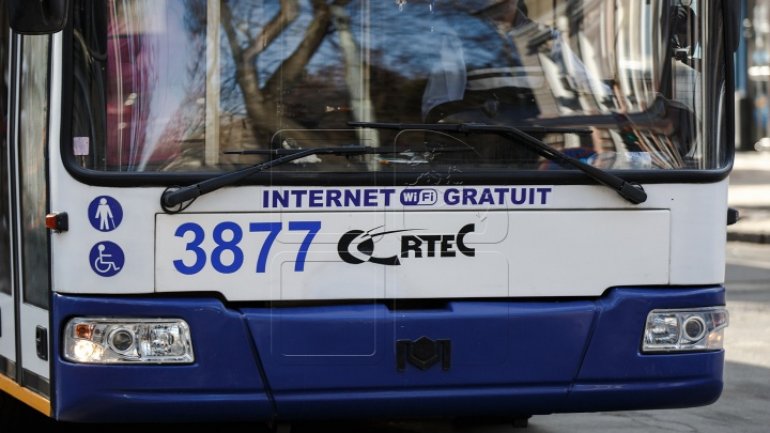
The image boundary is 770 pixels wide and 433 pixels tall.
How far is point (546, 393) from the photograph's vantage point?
5.56m

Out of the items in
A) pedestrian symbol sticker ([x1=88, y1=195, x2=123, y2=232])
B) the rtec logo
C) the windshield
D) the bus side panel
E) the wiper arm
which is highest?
the windshield

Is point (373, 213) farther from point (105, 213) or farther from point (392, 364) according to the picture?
point (105, 213)

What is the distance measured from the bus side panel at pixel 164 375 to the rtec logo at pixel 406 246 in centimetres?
46

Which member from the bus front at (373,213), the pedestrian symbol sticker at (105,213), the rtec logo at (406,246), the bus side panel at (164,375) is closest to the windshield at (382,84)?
the bus front at (373,213)

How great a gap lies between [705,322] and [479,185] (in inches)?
41.0

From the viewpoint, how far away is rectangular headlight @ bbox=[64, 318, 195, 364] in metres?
5.25

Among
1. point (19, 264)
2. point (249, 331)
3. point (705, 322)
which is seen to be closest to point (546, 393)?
point (705, 322)

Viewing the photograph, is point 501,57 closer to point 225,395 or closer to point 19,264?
point 225,395

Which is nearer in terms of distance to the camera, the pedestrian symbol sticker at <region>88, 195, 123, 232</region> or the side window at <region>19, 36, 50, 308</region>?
the pedestrian symbol sticker at <region>88, 195, 123, 232</region>

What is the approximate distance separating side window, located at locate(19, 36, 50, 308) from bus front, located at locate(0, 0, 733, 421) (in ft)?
0.48

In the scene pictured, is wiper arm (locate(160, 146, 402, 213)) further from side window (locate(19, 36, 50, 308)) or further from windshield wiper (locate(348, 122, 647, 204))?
side window (locate(19, 36, 50, 308))

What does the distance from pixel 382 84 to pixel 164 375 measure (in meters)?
1.29

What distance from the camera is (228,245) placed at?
530cm

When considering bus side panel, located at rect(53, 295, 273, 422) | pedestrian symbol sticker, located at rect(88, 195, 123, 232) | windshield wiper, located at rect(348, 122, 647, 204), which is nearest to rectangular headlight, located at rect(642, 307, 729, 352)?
windshield wiper, located at rect(348, 122, 647, 204)
